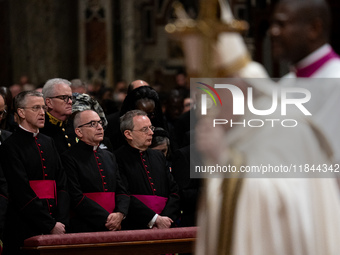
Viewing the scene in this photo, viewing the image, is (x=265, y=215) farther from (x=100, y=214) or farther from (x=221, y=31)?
(x=100, y=214)

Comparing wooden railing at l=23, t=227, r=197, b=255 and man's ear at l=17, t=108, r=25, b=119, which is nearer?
wooden railing at l=23, t=227, r=197, b=255

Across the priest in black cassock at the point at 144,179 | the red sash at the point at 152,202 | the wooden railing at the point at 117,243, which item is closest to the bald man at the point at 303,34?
the wooden railing at the point at 117,243

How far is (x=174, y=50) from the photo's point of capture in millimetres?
15969

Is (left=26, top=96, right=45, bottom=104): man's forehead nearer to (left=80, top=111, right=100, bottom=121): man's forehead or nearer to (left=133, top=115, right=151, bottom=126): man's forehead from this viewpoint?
(left=80, top=111, right=100, bottom=121): man's forehead

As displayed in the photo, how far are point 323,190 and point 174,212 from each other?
156 inches

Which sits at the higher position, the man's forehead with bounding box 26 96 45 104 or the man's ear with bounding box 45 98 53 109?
the man's ear with bounding box 45 98 53 109

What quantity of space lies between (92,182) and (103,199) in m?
0.16

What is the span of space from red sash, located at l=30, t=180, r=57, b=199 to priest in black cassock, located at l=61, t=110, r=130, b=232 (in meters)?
0.15

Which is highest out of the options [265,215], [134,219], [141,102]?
[141,102]

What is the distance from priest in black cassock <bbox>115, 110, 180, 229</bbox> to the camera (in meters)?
6.58

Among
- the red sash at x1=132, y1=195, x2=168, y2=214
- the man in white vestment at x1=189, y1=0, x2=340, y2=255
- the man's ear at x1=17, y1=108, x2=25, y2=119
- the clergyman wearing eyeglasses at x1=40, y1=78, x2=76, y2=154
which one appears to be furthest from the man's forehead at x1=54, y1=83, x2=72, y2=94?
the man in white vestment at x1=189, y1=0, x2=340, y2=255

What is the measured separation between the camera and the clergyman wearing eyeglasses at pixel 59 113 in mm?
6887

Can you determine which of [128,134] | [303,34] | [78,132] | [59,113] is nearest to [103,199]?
[78,132]

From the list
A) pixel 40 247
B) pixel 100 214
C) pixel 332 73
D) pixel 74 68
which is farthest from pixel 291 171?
pixel 74 68
